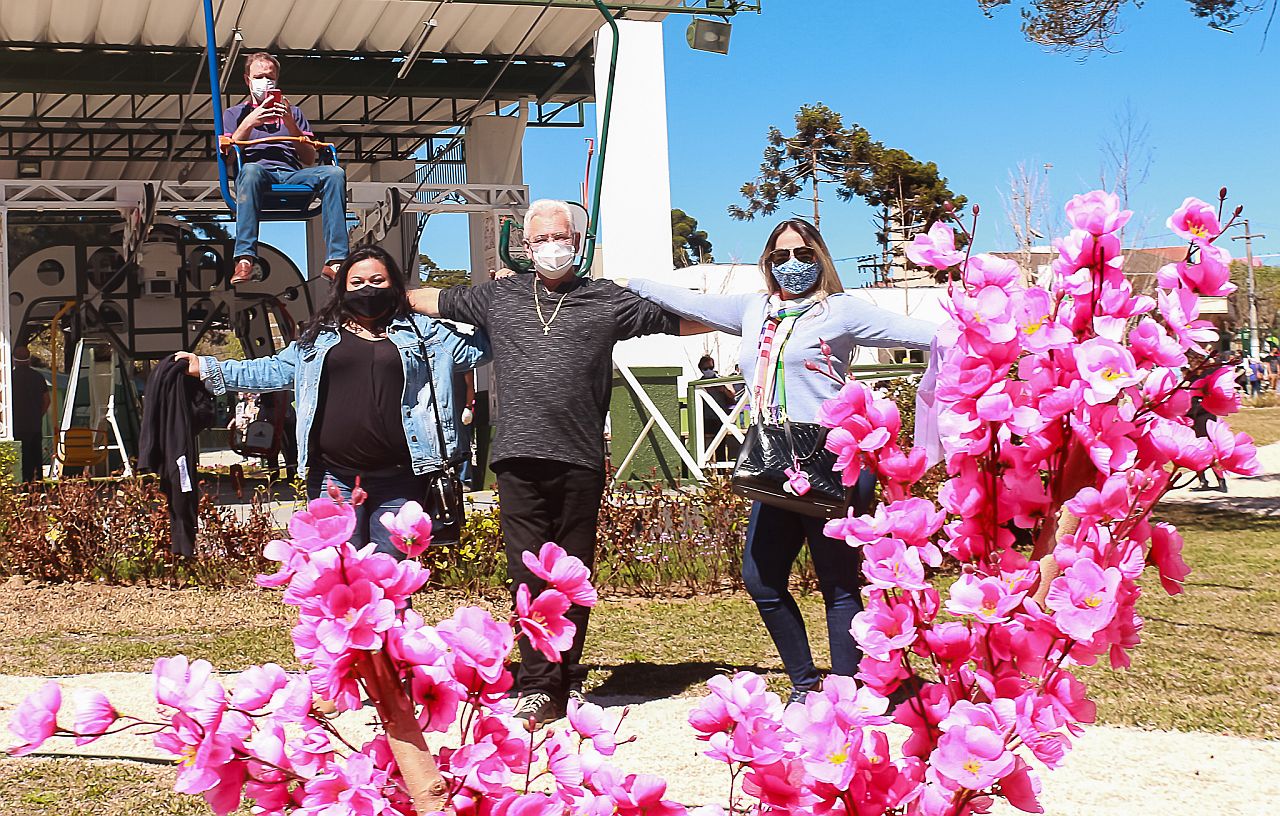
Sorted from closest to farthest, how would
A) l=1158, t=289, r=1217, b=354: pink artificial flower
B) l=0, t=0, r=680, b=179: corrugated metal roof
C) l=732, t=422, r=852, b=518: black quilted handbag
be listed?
l=1158, t=289, r=1217, b=354: pink artificial flower < l=732, t=422, r=852, b=518: black quilted handbag < l=0, t=0, r=680, b=179: corrugated metal roof

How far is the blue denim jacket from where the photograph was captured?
14.6ft

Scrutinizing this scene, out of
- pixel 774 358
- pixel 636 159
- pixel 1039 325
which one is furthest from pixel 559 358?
pixel 636 159

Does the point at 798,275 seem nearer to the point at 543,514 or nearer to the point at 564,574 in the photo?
the point at 543,514

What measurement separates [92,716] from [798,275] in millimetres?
3218

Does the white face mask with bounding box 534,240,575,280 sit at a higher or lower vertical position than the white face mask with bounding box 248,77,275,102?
lower

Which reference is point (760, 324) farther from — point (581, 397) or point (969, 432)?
point (969, 432)

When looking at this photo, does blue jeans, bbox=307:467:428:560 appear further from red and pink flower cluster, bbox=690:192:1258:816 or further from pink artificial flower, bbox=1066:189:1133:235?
pink artificial flower, bbox=1066:189:1133:235

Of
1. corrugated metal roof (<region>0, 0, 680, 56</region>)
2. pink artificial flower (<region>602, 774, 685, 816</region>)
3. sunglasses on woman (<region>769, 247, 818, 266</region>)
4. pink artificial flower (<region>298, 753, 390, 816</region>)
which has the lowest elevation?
pink artificial flower (<region>602, 774, 685, 816</region>)

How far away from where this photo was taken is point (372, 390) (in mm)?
4445

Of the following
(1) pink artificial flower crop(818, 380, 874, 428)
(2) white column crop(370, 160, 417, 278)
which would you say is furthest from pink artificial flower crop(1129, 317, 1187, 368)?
(2) white column crop(370, 160, 417, 278)

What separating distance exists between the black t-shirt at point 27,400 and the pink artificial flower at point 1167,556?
13940 millimetres

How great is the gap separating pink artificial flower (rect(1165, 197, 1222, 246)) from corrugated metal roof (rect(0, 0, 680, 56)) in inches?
530

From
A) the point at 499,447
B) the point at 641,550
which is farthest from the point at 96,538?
the point at 499,447

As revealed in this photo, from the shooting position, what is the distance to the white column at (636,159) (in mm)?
14070
